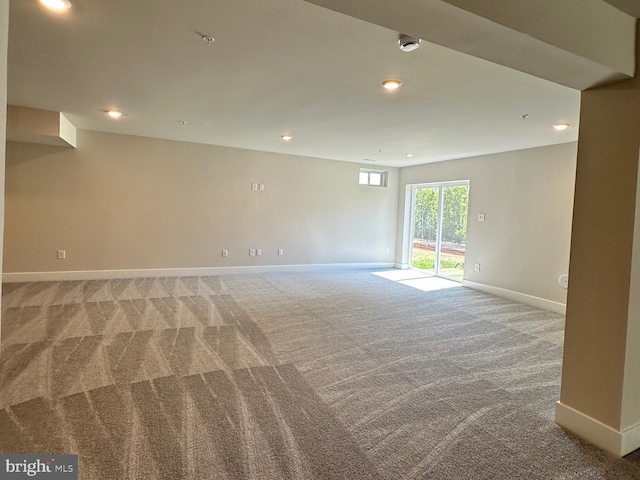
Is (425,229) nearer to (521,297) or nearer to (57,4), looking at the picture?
(521,297)

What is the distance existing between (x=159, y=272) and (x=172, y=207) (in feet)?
3.91

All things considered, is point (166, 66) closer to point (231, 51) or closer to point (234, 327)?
point (231, 51)

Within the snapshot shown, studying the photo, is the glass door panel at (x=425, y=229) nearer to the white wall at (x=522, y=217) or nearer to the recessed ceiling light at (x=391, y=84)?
the white wall at (x=522, y=217)

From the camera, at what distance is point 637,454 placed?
205 centimetres

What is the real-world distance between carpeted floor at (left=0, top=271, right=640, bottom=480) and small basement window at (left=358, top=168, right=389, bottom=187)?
4.24 meters

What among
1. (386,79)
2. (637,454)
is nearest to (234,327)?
(386,79)

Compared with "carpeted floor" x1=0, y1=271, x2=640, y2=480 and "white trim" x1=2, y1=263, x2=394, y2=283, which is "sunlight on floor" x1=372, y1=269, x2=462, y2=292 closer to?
"white trim" x1=2, y1=263, x2=394, y2=283

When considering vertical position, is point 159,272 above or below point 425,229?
below

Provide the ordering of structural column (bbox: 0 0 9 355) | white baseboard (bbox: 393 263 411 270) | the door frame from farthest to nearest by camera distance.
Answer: white baseboard (bbox: 393 263 411 270) → the door frame → structural column (bbox: 0 0 9 355)

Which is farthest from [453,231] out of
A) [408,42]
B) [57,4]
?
[57,4]

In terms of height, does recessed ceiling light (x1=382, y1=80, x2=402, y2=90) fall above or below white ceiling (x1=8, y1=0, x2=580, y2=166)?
below

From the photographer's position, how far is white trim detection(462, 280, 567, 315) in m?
5.12

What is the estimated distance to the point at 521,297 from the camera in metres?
5.60

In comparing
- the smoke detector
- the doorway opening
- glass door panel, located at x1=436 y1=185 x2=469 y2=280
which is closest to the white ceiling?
the smoke detector
